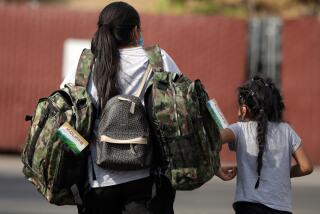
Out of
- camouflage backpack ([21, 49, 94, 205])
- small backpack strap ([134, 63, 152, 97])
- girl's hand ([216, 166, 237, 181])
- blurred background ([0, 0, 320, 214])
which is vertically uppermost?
small backpack strap ([134, 63, 152, 97])

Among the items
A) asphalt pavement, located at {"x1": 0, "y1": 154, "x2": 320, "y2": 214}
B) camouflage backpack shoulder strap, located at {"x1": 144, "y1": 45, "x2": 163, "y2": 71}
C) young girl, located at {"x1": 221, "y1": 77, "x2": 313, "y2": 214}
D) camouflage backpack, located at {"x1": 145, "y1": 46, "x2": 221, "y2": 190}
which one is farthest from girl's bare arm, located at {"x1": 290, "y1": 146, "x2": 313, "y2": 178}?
asphalt pavement, located at {"x1": 0, "y1": 154, "x2": 320, "y2": 214}

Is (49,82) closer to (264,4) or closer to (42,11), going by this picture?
(42,11)

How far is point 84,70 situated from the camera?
4.79 metres

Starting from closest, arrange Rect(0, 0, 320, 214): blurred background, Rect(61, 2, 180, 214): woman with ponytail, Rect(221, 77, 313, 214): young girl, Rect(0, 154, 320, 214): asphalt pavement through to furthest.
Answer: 1. Rect(61, 2, 180, 214): woman with ponytail
2. Rect(221, 77, 313, 214): young girl
3. Rect(0, 154, 320, 214): asphalt pavement
4. Rect(0, 0, 320, 214): blurred background

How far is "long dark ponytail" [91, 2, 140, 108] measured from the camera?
4715mm

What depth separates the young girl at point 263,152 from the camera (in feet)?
18.2

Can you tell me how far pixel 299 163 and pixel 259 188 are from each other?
0.92 feet

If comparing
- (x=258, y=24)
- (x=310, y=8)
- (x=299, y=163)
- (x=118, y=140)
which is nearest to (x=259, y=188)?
(x=299, y=163)

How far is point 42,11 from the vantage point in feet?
56.7

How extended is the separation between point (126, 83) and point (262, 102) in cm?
114

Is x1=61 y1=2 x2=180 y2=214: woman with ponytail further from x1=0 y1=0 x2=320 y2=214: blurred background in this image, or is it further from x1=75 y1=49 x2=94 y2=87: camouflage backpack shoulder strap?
x1=0 y1=0 x2=320 y2=214: blurred background

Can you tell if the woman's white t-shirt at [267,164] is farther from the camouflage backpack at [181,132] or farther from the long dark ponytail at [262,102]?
the camouflage backpack at [181,132]

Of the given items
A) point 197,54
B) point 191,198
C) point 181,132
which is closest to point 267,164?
point 181,132

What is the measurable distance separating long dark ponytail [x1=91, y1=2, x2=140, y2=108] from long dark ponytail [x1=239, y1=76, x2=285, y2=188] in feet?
3.55
